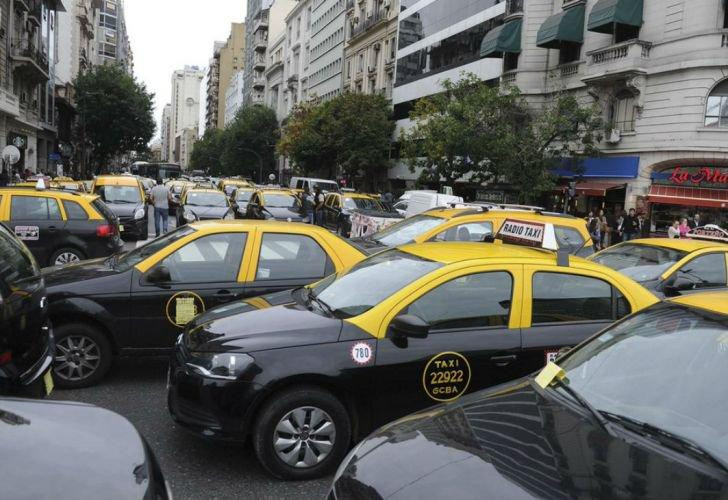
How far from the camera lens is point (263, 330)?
4.34 m

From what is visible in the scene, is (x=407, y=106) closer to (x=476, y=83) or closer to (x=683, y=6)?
(x=476, y=83)

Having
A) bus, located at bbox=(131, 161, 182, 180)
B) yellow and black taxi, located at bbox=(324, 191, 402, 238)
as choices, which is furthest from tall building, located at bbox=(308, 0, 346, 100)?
yellow and black taxi, located at bbox=(324, 191, 402, 238)

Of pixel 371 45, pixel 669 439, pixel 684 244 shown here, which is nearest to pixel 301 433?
pixel 669 439

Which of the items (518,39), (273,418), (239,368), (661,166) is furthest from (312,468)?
(518,39)

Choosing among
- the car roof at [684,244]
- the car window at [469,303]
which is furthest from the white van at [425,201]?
the car window at [469,303]

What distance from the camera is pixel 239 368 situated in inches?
161

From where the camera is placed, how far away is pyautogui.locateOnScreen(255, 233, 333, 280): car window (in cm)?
627

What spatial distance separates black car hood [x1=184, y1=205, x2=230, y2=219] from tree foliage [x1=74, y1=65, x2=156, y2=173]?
42.9 meters

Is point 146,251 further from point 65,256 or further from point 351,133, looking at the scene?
point 351,133

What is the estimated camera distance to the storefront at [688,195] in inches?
922

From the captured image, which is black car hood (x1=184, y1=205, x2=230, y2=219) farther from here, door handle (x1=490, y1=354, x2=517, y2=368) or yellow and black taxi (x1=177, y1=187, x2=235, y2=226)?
door handle (x1=490, y1=354, x2=517, y2=368)

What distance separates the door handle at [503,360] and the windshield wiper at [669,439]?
5.38 ft

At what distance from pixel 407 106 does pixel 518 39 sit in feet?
54.5

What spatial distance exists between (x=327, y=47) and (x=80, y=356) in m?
73.5
